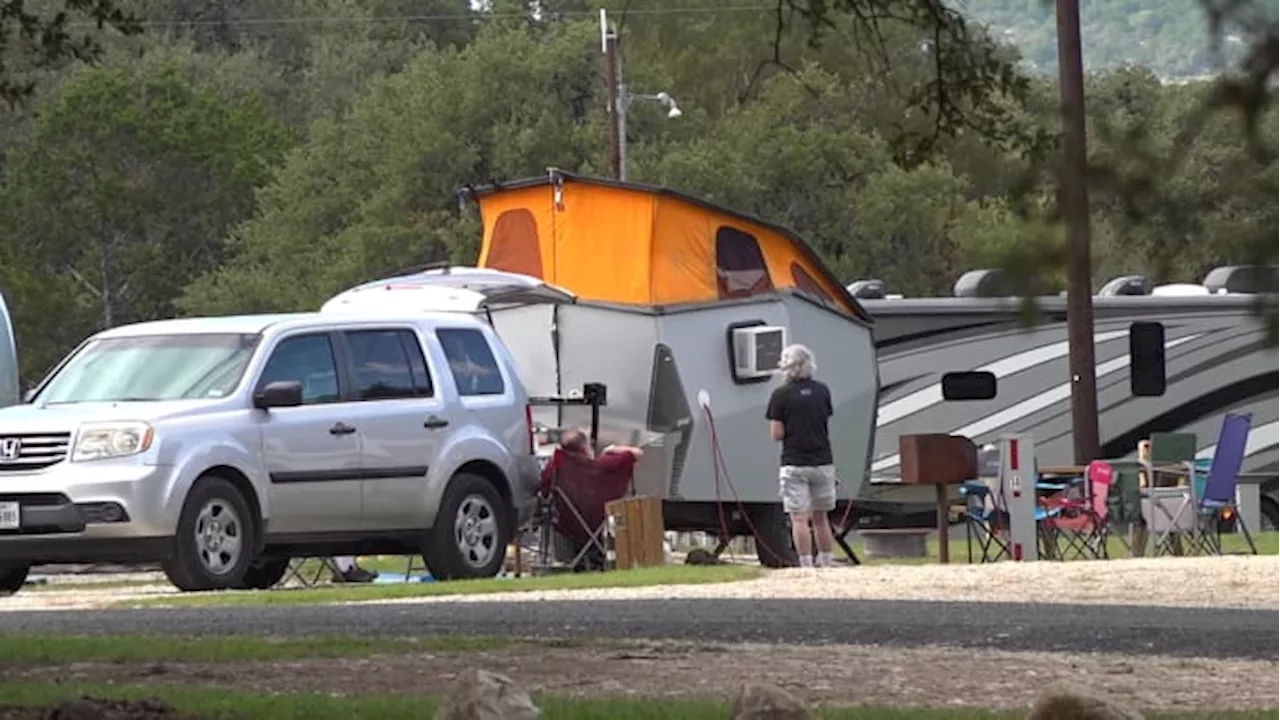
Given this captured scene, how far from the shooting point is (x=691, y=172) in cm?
5503

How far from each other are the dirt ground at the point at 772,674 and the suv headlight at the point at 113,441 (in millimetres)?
5787

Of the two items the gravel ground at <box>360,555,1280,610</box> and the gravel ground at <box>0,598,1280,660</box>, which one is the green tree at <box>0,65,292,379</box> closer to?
the gravel ground at <box>360,555,1280,610</box>

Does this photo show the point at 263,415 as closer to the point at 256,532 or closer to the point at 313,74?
the point at 256,532

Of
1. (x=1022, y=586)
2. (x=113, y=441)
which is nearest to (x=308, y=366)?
(x=113, y=441)

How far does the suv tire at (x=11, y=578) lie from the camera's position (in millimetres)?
17953

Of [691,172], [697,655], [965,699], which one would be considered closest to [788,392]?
[697,655]

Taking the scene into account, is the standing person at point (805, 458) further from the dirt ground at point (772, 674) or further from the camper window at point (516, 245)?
the dirt ground at point (772, 674)

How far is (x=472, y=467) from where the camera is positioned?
750 inches

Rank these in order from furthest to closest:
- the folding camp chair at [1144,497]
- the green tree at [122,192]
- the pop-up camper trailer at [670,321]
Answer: the green tree at [122,192] < the folding camp chair at [1144,497] < the pop-up camper trailer at [670,321]

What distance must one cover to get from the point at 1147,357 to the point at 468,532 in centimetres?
1282

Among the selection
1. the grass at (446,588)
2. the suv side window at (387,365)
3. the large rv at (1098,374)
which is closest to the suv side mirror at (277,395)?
the suv side window at (387,365)

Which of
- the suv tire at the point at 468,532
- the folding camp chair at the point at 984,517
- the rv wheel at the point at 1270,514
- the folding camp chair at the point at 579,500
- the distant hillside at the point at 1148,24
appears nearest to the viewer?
the distant hillside at the point at 1148,24

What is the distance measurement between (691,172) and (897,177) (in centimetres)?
409

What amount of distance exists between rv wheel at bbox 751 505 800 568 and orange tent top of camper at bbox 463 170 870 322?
1.82 metres
